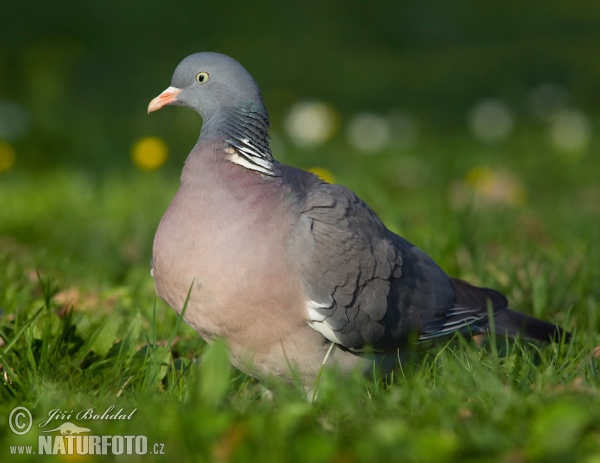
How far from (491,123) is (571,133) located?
0.84m

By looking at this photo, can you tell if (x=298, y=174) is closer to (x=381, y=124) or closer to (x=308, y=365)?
(x=308, y=365)

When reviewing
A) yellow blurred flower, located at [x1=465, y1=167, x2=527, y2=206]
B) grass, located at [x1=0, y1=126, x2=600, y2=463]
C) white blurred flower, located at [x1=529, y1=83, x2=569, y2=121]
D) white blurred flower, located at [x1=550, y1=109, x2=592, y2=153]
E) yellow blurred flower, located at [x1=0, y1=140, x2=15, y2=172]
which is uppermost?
white blurred flower, located at [x1=529, y1=83, x2=569, y2=121]

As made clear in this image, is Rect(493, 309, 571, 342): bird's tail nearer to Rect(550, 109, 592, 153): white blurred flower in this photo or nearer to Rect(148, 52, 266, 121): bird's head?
Rect(148, 52, 266, 121): bird's head

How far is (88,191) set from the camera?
5945 millimetres

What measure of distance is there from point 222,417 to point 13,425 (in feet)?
2.37

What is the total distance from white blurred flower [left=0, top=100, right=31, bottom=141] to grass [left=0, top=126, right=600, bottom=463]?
91 cm

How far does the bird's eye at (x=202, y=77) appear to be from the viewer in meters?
3.30

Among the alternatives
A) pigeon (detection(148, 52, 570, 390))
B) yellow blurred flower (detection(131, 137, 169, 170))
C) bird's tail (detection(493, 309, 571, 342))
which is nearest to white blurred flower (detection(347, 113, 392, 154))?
yellow blurred flower (detection(131, 137, 169, 170))

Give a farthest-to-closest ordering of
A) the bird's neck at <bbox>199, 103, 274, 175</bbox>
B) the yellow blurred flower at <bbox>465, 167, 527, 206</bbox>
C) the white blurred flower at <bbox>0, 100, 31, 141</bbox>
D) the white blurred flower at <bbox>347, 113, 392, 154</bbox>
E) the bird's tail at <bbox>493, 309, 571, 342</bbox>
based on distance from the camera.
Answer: the white blurred flower at <bbox>347, 113, 392, 154</bbox> → the white blurred flower at <bbox>0, 100, 31, 141</bbox> → the yellow blurred flower at <bbox>465, 167, 527, 206</bbox> → the bird's tail at <bbox>493, 309, 571, 342</bbox> → the bird's neck at <bbox>199, 103, 274, 175</bbox>

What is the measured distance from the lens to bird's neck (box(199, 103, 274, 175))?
3160 mm

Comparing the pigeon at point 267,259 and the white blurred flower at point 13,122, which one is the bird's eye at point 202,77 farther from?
the white blurred flower at point 13,122

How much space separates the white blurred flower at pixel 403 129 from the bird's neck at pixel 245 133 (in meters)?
5.09

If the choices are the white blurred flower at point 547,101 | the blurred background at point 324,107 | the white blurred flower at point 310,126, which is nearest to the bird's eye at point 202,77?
the blurred background at point 324,107

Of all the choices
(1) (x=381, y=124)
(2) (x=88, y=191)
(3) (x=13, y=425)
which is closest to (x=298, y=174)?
(3) (x=13, y=425)
